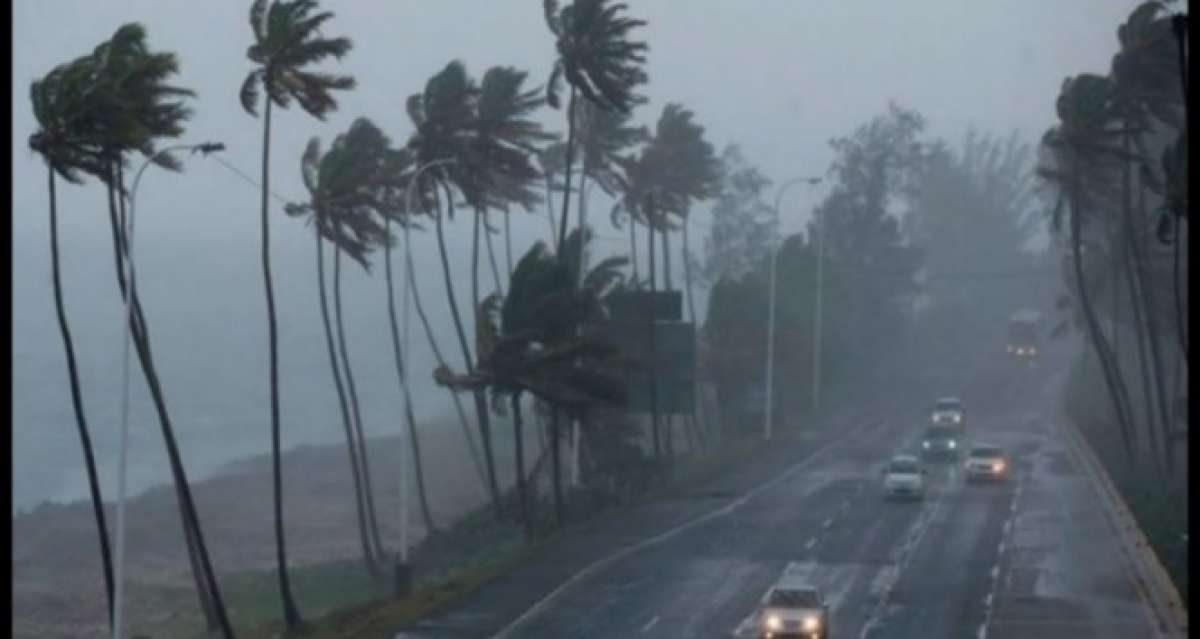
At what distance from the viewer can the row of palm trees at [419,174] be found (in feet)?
141

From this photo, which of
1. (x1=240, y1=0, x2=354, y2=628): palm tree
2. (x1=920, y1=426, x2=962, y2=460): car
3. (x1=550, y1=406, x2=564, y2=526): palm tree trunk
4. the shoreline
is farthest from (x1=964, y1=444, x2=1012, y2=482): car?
(x1=240, y1=0, x2=354, y2=628): palm tree

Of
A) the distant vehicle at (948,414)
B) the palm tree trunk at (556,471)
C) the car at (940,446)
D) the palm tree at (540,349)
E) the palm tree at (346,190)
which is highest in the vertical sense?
the palm tree at (346,190)

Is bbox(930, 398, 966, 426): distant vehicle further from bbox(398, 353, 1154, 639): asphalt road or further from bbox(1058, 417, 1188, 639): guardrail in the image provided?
bbox(1058, 417, 1188, 639): guardrail

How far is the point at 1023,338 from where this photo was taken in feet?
493

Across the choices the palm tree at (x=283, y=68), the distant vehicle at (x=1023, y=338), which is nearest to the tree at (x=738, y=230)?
the distant vehicle at (x=1023, y=338)

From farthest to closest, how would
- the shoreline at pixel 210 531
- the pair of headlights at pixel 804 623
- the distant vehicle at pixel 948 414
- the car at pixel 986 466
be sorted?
the distant vehicle at pixel 948 414 < the car at pixel 986 466 < the shoreline at pixel 210 531 < the pair of headlights at pixel 804 623

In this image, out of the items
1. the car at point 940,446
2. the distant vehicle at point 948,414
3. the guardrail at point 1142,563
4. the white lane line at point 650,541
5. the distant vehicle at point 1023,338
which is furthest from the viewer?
the distant vehicle at point 1023,338

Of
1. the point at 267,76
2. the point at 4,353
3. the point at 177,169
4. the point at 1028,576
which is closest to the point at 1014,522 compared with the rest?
the point at 1028,576

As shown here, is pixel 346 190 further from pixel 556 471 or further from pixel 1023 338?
pixel 1023 338

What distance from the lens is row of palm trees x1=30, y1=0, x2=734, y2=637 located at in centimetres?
4294

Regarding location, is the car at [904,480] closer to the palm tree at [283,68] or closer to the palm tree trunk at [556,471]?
the palm tree trunk at [556,471]

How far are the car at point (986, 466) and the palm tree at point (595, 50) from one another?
53.0ft

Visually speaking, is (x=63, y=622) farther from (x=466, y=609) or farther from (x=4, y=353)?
(x=4, y=353)

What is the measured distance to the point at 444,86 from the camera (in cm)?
7044
